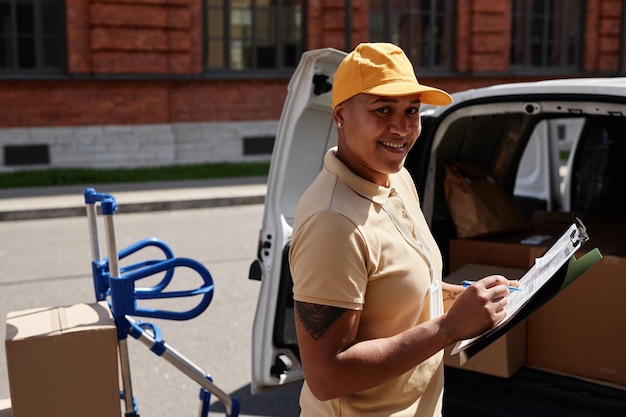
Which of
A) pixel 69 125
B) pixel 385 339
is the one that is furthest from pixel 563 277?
pixel 69 125

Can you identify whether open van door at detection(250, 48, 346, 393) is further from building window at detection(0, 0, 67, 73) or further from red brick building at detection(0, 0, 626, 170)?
building window at detection(0, 0, 67, 73)

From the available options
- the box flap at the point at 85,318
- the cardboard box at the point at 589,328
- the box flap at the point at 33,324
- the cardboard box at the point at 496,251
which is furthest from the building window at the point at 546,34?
the box flap at the point at 33,324

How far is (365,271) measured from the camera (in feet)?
6.94

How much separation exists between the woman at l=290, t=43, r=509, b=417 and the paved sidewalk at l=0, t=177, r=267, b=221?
10318 millimetres

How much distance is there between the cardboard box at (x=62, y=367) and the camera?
307 cm

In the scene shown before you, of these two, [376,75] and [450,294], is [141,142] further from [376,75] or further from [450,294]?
[376,75]

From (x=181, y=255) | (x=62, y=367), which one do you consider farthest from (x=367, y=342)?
(x=181, y=255)

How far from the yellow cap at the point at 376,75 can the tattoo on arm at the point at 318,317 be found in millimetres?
547

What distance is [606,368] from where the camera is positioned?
396 centimetres

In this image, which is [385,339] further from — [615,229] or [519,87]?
[615,229]

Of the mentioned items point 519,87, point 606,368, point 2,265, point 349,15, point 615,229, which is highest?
point 349,15

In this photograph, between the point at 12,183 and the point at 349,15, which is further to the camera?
the point at 349,15

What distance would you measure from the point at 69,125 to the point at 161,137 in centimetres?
175

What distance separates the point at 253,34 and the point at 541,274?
16335 mm
